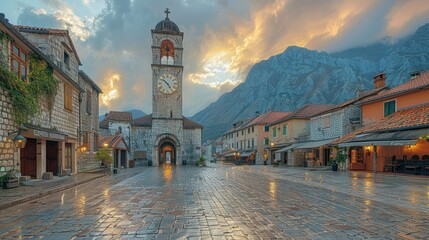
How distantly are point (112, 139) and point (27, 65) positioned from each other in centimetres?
Result: 1689

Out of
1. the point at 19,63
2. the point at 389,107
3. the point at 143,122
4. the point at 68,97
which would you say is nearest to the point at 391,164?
the point at 389,107

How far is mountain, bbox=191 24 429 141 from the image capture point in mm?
116531

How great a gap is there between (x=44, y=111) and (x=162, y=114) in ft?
87.5

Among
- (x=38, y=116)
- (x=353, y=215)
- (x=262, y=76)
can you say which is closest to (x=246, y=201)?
(x=353, y=215)

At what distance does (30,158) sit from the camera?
1480 centimetres

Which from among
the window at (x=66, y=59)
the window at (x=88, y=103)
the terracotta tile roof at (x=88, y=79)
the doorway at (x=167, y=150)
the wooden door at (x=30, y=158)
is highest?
the window at (x=66, y=59)

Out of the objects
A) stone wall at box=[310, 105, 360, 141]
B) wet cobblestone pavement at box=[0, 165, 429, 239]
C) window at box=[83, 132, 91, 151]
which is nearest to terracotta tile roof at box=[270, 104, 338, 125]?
stone wall at box=[310, 105, 360, 141]

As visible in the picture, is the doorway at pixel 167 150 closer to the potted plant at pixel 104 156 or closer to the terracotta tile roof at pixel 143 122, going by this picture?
the terracotta tile roof at pixel 143 122

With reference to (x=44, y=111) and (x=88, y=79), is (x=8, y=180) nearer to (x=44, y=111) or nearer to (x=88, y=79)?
(x=44, y=111)

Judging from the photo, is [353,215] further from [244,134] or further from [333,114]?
[244,134]

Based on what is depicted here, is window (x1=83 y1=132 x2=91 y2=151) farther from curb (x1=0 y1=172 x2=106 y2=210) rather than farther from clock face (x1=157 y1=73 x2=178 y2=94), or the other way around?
clock face (x1=157 y1=73 x2=178 y2=94)

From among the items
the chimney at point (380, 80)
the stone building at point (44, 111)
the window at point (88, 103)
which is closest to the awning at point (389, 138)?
the chimney at point (380, 80)

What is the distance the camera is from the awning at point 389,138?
15.5m

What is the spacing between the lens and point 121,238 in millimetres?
4938
